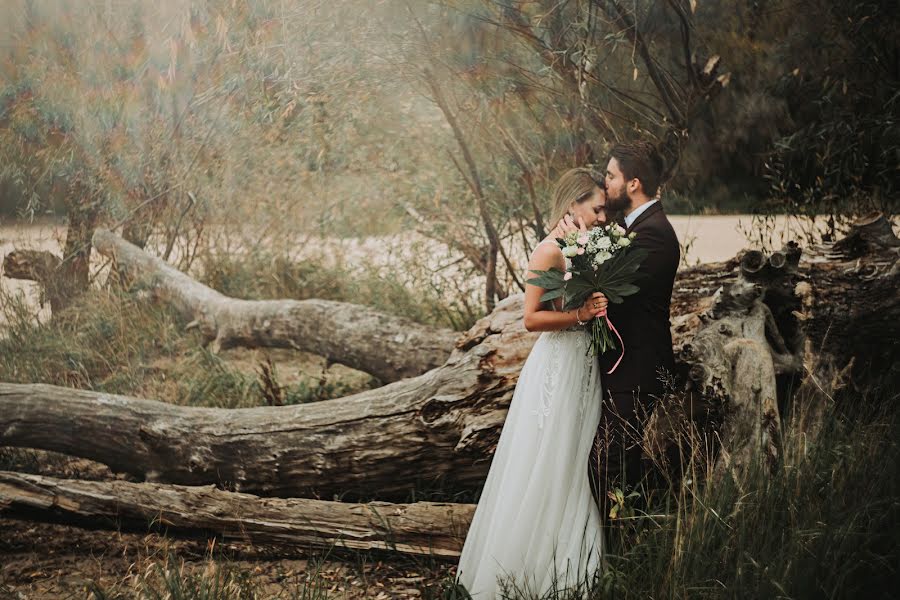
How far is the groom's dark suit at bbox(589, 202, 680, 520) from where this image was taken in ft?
8.34

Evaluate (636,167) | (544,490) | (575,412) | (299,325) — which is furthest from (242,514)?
(636,167)

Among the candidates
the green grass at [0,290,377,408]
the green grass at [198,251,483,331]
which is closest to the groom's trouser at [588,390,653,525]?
the green grass at [0,290,377,408]

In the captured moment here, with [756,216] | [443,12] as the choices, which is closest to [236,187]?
[443,12]

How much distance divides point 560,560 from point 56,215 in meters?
4.43

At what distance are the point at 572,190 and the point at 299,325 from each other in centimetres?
287

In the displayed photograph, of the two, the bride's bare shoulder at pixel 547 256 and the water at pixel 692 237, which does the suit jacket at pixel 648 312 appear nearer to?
the bride's bare shoulder at pixel 547 256

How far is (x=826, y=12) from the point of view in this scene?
14.7 feet

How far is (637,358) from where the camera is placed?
2.59m

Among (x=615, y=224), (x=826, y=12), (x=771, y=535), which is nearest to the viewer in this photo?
(x=771, y=535)

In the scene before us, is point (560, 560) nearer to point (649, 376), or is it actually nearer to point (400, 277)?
point (649, 376)

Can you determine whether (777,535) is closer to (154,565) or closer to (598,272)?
(598,272)

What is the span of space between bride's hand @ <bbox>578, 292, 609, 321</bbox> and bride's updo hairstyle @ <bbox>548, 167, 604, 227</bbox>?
1.10 ft

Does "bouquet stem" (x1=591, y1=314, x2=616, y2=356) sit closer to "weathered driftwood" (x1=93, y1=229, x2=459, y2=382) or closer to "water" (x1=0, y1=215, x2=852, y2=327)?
"weathered driftwood" (x1=93, y1=229, x2=459, y2=382)

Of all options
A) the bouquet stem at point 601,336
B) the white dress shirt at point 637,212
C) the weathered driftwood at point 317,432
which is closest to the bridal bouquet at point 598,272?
the bouquet stem at point 601,336
